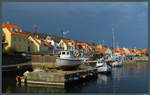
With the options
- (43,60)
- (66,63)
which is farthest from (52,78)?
(43,60)

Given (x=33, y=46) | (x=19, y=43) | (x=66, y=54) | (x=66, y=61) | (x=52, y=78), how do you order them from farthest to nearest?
(x=33, y=46), (x=19, y=43), (x=66, y=54), (x=66, y=61), (x=52, y=78)

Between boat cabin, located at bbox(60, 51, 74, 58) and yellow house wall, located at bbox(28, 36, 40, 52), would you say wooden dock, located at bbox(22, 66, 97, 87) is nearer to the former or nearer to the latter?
boat cabin, located at bbox(60, 51, 74, 58)

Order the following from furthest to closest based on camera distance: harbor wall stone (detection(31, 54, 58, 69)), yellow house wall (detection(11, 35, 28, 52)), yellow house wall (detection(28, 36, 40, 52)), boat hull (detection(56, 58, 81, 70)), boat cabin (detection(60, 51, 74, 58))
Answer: yellow house wall (detection(28, 36, 40, 52)) → harbor wall stone (detection(31, 54, 58, 69)) → yellow house wall (detection(11, 35, 28, 52)) → boat cabin (detection(60, 51, 74, 58)) → boat hull (detection(56, 58, 81, 70))

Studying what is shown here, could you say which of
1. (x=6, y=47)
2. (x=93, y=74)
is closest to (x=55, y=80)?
(x=93, y=74)

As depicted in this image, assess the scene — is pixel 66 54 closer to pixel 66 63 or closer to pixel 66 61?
pixel 66 61

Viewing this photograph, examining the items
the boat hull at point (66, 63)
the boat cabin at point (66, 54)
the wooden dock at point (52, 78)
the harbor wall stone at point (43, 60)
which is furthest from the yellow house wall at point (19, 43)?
the wooden dock at point (52, 78)

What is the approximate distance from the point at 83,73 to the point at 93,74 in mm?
2723

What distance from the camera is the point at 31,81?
1570 centimetres

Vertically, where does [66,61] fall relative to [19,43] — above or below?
below

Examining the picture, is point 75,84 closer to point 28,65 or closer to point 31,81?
point 31,81

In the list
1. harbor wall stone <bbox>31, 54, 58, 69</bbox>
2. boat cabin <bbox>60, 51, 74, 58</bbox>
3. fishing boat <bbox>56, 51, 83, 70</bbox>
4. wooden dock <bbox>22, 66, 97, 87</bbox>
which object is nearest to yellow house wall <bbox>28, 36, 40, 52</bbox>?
harbor wall stone <bbox>31, 54, 58, 69</bbox>

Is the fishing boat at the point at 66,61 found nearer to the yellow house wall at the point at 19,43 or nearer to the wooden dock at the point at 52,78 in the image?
the wooden dock at the point at 52,78

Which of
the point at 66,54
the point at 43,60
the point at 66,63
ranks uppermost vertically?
the point at 66,54

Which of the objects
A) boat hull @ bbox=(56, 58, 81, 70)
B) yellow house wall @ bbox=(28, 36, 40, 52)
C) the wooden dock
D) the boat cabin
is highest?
yellow house wall @ bbox=(28, 36, 40, 52)
